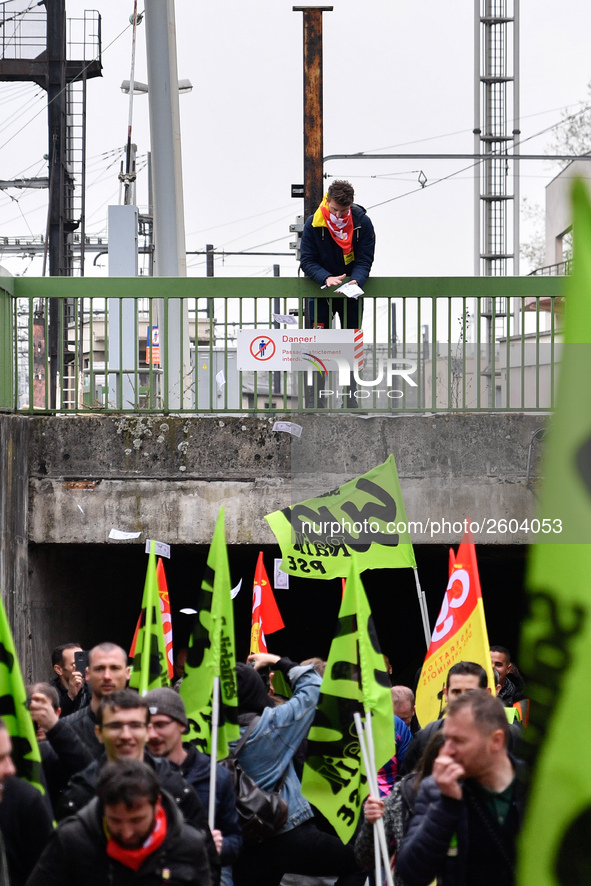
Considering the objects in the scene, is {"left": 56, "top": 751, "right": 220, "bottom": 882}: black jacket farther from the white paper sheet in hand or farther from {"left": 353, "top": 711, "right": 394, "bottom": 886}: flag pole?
the white paper sheet in hand

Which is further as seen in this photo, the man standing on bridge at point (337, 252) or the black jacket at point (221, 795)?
the man standing on bridge at point (337, 252)

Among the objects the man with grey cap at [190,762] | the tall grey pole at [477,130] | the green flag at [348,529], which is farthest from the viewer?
the tall grey pole at [477,130]

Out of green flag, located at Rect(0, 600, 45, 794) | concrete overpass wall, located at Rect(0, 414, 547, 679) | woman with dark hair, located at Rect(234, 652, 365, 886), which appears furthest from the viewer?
concrete overpass wall, located at Rect(0, 414, 547, 679)

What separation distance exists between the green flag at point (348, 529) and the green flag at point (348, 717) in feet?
10.1

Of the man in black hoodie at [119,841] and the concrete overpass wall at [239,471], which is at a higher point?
the concrete overpass wall at [239,471]

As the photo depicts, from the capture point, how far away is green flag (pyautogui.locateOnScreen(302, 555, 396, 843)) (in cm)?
543

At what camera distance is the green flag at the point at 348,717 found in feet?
17.8

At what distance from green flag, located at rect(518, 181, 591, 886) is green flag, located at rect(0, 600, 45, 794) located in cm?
230

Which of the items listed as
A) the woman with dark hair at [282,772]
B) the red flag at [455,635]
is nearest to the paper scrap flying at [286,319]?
the red flag at [455,635]

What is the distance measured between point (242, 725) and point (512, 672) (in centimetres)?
486

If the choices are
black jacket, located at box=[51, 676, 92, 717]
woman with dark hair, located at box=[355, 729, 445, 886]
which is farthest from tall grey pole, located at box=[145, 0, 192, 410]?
woman with dark hair, located at box=[355, 729, 445, 886]

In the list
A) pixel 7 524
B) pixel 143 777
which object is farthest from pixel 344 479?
pixel 143 777

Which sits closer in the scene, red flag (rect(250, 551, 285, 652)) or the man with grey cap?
the man with grey cap

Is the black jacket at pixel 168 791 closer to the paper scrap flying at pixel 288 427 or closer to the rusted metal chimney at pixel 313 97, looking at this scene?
the paper scrap flying at pixel 288 427
